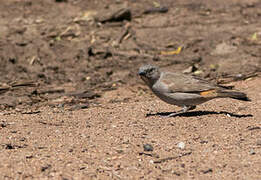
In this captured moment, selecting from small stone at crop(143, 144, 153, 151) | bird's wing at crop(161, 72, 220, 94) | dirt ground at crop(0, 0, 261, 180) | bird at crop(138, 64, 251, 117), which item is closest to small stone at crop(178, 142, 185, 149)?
dirt ground at crop(0, 0, 261, 180)

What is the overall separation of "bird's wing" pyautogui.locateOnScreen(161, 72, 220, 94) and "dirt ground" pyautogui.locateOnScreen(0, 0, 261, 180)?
17.0 inches

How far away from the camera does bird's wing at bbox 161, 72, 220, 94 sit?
816 cm

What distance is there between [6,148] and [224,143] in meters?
Answer: 2.95

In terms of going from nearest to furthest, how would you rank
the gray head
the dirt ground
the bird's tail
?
the dirt ground < the bird's tail < the gray head

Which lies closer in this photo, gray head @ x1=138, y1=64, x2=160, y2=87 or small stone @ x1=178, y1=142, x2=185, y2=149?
small stone @ x1=178, y1=142, x2=185, y2=149

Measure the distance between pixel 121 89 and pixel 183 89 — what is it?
9.30ft

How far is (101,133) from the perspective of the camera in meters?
7.33

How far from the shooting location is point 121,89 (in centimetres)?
1084

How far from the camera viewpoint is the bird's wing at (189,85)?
816 centimetres

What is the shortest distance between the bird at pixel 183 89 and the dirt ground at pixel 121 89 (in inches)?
11.3

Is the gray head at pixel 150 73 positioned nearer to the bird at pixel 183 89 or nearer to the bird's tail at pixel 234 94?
the bird at pixel 183 89

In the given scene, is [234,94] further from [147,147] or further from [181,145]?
[147,147]

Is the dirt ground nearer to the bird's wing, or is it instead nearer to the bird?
the bird

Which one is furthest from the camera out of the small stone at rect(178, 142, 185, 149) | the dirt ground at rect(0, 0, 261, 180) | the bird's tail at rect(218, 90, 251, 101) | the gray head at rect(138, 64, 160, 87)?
the gray head at rect(138, 64, 160, 87)
